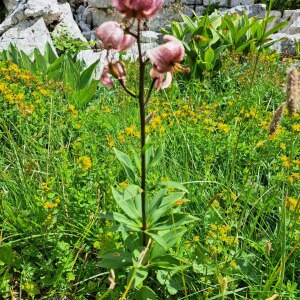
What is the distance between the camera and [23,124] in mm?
2951

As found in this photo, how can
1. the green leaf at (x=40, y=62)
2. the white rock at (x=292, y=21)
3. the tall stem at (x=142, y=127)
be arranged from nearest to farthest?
1. the tall stem at (x=142, y=127)
2. the green leaf at (x=40, y=62)
3. the white rock at (x=292, y=21)

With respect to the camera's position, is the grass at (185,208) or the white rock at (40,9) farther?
the white rock at (40,9)

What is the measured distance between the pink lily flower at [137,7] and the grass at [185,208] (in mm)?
601

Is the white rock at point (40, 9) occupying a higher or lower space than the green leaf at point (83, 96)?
higher

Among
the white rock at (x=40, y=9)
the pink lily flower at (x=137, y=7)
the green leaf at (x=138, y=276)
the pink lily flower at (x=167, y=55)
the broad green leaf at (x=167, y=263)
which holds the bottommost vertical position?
the broad green leaf at (x=167, y=263)

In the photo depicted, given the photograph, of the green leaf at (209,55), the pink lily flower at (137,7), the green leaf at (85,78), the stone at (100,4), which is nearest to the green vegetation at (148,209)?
the pink lily flower at (137,7)

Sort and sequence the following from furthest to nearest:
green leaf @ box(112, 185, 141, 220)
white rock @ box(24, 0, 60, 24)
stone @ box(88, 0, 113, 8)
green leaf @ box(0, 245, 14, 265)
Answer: stone @ box(88, 0, 113, 8)
white rock @ box(24, 0, 60, 24)
green leaf @ box(0, 245, 14, 265)
green leaf @ box(112, 185, 141, 220)

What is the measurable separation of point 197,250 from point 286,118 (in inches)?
66.4

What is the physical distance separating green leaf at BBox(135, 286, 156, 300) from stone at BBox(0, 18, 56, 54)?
4557 mm

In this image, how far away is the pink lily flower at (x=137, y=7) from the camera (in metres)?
1.23

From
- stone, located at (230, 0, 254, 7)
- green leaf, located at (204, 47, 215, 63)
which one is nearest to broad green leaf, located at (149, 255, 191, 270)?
green leaf, located at (204, 47, 215, 63)

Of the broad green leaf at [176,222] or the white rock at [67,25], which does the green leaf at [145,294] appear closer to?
the broad green leaf at [176,222]

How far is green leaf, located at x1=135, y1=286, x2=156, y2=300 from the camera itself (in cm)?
170

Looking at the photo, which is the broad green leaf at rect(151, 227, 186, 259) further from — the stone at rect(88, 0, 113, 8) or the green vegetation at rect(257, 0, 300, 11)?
the green vegetation at rect(257, 0, 300, 11)
